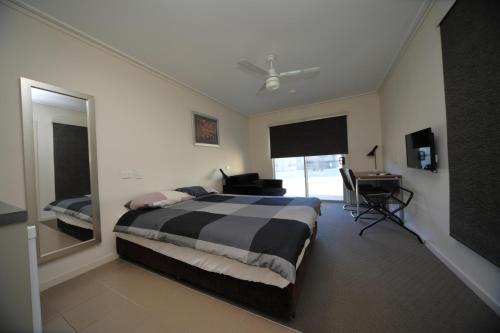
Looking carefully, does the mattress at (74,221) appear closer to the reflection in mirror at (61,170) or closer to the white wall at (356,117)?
the reflection in mirror at (61,170)

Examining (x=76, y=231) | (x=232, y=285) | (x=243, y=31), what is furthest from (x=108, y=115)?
(x=232, y=285)

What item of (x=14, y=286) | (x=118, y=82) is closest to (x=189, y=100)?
(x=118, y=82)

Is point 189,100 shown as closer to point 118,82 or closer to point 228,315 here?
point 118,82

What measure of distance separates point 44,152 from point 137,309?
175cm

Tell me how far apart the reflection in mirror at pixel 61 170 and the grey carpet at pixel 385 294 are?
2.36 metres

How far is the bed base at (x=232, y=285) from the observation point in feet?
3.93

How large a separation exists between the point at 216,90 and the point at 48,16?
224 centimetres

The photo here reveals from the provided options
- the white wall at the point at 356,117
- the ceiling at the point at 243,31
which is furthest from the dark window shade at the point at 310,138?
the ceiling at the point at 243,31

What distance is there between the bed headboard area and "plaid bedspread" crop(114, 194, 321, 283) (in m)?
1.20

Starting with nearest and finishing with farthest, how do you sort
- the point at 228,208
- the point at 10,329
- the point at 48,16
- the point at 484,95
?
the point at 10,329 < the point at 484,95 < the point at 48,16 < the point at 228,208

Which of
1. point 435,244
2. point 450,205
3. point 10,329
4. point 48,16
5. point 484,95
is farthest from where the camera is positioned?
point 435,244

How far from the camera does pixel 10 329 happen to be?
0.70m

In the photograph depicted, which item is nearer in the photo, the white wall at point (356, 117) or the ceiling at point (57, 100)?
the ceiling at point (57, 100)

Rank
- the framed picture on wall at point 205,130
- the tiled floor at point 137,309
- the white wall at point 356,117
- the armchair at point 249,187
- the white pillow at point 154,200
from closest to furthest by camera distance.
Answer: the tiled floor at point 137,309 → the white pillow at point 154,200 → the framed picture on wall at point 205,130 → the armchair at point 249,187 → the white wall at point 356,117
